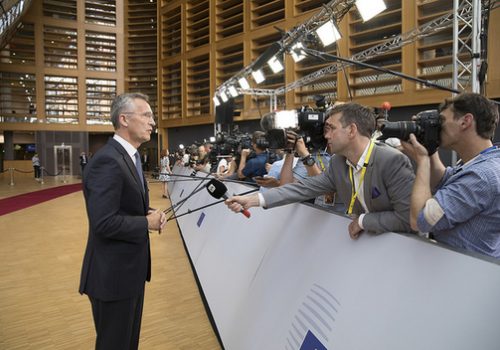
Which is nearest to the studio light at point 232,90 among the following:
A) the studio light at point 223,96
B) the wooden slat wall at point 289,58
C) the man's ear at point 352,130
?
the studio light at point 223,96

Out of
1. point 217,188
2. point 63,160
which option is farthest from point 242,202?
point 63,160

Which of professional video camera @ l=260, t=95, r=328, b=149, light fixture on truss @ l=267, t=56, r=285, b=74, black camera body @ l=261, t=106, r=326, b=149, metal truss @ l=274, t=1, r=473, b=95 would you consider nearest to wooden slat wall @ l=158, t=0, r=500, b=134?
light fixture on truss @ l=267, t=56, r=285, b=74

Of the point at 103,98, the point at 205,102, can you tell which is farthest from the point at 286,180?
the point at 103,98

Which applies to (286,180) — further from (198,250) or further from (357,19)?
(357,19)

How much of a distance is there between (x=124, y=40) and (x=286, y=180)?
19021 mm

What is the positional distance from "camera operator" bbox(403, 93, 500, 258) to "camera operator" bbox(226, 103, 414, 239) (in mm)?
124

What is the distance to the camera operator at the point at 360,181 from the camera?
1.29 m

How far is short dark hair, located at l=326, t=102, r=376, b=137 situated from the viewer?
148 centimetres

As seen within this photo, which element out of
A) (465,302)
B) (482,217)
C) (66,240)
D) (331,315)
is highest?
(482,217)

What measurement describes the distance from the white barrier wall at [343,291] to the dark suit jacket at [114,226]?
605 millimetres

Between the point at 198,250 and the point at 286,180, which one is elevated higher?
the point at 286,180

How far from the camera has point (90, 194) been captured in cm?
146

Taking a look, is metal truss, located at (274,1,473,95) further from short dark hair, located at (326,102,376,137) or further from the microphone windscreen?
the microphone windscreen

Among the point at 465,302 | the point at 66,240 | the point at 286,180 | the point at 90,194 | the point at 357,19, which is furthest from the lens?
the point at 357,19
